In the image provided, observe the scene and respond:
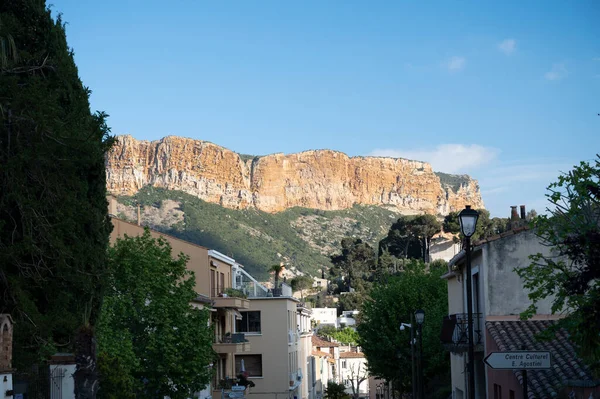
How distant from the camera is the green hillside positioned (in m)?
140

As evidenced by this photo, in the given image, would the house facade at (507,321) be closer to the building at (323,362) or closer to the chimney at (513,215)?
the chimney at (513,215)

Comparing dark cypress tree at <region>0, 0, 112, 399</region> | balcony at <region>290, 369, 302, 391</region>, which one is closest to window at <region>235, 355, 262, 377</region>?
balcony at <region>290, 369, 302, 391</region>

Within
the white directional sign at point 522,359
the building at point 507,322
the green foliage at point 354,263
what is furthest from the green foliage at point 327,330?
the white directional sign at point 522,359

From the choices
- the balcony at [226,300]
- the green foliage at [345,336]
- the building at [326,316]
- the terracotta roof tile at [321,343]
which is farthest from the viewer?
the building at [326,316]

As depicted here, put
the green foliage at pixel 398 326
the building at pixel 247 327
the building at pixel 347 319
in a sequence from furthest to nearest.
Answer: the building at pixel 347 319, the building at pixel 247 327, the green foliage at pixel 398 326

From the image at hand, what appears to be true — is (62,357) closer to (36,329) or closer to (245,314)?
(36,329)

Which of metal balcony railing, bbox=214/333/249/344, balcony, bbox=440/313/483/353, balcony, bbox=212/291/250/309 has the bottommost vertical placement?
metal balcony railing, bbox=214/333/249/344

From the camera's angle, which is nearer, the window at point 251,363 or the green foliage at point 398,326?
the green foliage at point 398,326

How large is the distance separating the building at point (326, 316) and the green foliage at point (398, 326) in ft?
251

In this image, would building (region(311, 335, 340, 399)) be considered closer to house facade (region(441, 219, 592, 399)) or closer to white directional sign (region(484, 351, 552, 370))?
house facade (region(441, 219, 592, 399))

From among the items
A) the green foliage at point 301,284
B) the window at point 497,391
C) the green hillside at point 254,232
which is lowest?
the window at point 497,391

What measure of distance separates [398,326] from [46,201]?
1054 inches

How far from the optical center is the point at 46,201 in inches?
675

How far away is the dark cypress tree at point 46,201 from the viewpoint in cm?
1609
